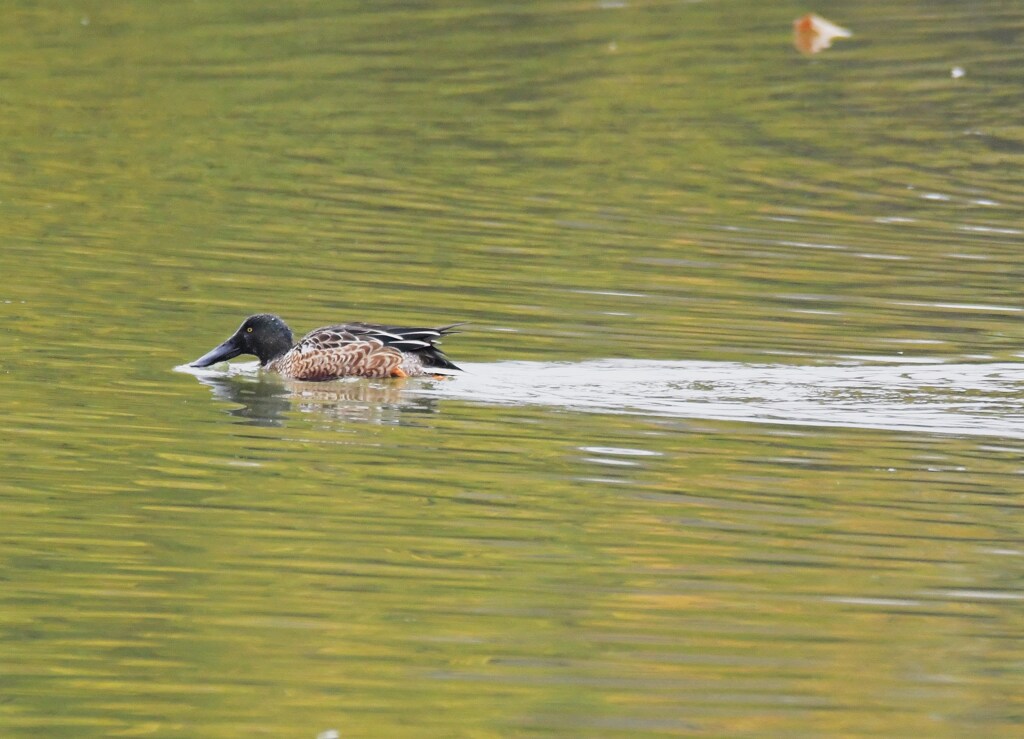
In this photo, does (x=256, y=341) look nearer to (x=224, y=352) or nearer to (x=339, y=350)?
(x=224, y=352)

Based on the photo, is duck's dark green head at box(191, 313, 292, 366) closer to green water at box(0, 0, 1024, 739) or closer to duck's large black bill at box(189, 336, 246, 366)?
duck's large black bill at box(189, 336, 246, 366)

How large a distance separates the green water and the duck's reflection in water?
5 cm

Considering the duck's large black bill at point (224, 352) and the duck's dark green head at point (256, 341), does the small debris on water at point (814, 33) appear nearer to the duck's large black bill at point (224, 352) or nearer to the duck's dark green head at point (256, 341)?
the duck's dark green head at point (256, 341)

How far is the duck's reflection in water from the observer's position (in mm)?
10797

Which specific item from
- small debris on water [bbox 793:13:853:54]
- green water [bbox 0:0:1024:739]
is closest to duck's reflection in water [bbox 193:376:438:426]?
green water [bbox 0:0:1024:739]

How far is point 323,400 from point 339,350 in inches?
13.1

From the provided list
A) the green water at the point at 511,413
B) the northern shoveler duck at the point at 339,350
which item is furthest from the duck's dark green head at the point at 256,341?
the green water at the point at 511,413

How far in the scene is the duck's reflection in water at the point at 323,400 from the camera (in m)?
10.8

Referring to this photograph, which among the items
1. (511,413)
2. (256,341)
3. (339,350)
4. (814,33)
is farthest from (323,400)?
(814,33)

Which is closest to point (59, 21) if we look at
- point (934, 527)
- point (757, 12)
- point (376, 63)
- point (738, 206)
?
point (376, 63)

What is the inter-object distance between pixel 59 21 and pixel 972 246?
14345 mm

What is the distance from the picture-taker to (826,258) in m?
15.0

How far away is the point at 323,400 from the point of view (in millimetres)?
11375

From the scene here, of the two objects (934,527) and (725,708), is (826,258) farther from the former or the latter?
(725,708)
